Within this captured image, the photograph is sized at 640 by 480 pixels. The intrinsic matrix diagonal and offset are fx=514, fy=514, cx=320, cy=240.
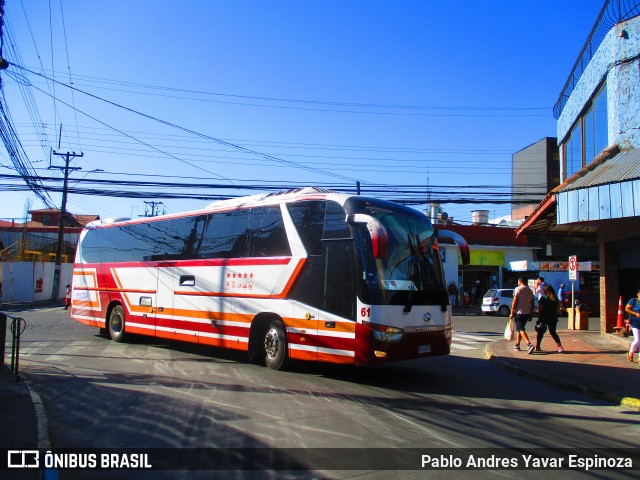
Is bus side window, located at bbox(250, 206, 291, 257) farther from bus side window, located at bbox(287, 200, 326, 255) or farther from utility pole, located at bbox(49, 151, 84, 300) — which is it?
utility pole, located at bbox(49, 151, 84, 300)

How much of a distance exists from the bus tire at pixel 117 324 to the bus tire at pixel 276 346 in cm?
598

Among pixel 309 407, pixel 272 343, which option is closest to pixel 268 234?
pixel 272 343

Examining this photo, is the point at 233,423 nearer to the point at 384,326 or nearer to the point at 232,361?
the point at 384,326

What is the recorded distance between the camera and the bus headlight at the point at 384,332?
8.39m

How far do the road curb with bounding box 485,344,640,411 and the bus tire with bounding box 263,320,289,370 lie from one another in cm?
488

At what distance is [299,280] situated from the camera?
31.4 ft

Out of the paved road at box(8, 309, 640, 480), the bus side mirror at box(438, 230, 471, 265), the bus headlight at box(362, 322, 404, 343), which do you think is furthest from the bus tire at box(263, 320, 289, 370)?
the bus side mirror at box(438, 230, 471, 265)

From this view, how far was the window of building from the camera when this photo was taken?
14.0 metres

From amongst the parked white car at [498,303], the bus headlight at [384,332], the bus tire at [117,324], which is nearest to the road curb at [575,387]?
the bus headlight at [384,332]

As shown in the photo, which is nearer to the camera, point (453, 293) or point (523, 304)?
point (523, 304)

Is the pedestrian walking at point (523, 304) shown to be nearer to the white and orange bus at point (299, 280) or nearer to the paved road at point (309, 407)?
the paved road at point (309, 407)

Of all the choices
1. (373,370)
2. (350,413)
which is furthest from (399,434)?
(373,370)

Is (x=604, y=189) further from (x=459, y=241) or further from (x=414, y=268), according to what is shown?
(x=414, y=268)

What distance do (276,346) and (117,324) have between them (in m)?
6.70
